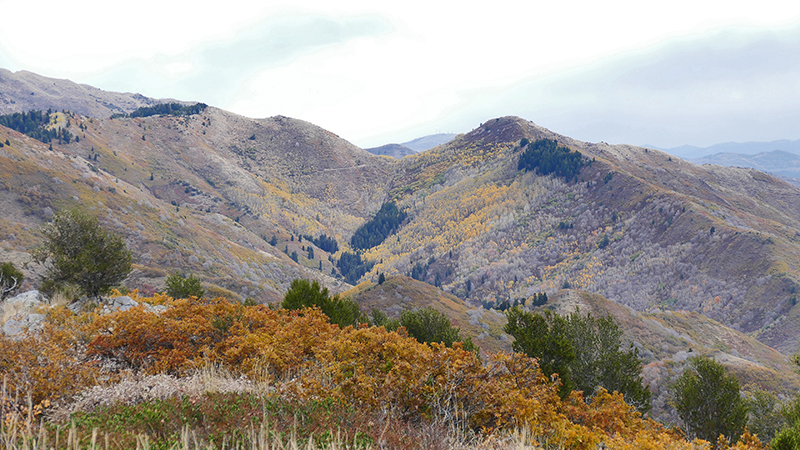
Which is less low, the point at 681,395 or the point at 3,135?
the point at 3,135

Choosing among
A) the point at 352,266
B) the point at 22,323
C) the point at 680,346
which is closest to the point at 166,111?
the point at 352,266

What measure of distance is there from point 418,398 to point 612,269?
10987 centimetres

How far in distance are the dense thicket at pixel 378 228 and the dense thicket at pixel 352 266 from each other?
12.6 metres

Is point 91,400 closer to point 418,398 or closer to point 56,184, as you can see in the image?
point 418,398

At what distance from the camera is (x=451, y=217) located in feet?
497

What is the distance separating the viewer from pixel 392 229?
560 feet

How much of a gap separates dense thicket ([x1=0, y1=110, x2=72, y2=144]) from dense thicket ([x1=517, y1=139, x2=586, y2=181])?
16784cm

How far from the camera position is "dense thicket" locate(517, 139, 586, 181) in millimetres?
140375

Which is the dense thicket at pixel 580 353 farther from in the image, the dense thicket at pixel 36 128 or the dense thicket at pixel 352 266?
the dense thicket at pixel 36 128

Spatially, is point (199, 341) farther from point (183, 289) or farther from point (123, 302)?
point (183, 289)

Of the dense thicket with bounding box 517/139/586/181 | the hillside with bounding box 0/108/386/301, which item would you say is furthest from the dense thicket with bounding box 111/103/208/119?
the dense thicket with bounding box 517/139/586/181

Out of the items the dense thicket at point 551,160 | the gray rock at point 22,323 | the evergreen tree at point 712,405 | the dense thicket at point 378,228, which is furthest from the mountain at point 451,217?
the gray rock at point 22,323

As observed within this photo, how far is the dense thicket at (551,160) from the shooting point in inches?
5527

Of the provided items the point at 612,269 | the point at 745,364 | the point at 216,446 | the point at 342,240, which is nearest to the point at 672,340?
the point at 745,364
